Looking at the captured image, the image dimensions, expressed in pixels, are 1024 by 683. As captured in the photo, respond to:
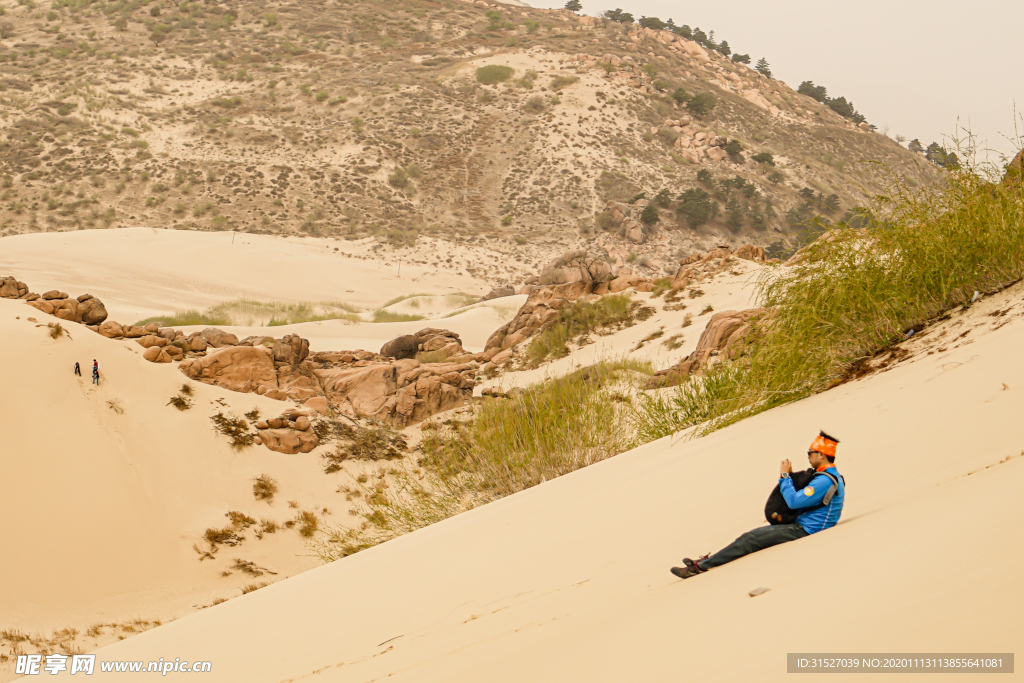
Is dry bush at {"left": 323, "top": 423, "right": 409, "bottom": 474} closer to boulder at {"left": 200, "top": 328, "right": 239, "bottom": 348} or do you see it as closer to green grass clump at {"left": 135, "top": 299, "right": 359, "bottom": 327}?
boulder at {"left": 200, "top": 328, "right": 239, "bottom": 348}

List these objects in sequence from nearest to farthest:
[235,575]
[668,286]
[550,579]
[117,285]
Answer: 1. [550,579]
2. [235,575]
3. [668,286]
4. [117,285]

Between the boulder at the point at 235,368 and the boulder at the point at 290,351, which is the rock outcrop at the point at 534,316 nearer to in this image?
the boulder at the point at 290,351

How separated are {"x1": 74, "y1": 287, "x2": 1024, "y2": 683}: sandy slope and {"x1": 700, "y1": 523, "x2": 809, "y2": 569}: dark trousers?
0.10m

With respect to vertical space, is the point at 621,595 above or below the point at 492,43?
below

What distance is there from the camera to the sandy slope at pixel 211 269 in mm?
26031

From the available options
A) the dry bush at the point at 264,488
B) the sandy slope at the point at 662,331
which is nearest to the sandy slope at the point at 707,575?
the dry bush at the point at 264,488

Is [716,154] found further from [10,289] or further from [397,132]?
[10,289]

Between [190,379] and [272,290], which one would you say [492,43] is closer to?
[272,290]

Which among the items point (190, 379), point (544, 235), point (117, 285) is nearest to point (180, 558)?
point (190, 379)

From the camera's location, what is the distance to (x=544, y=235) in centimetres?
4406

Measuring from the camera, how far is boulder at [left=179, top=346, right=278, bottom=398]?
1240 centimetres

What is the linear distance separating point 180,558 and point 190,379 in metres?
3.81

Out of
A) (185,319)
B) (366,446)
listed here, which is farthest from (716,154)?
(366,446)

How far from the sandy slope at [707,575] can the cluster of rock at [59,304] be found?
9759 mm
